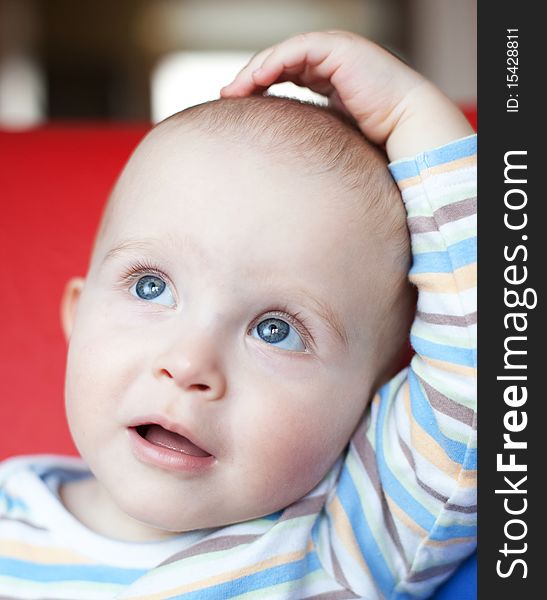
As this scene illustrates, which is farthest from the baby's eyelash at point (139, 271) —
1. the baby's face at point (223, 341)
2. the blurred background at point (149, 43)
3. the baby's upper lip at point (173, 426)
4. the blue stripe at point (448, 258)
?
the blurred background at point (149, 43)

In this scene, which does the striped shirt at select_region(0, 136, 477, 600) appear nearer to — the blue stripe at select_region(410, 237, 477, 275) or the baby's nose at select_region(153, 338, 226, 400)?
the blue stripe at select_region(410, 237, 477, 275)

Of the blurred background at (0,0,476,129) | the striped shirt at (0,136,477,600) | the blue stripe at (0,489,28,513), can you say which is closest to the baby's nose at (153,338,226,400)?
the striped shirt at (0,136,477,600)

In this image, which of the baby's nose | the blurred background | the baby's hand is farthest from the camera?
the blurred background

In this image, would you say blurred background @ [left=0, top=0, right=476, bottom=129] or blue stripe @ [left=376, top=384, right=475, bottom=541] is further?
blurred background @ [left=0, top=0, right=476, bottom=129]

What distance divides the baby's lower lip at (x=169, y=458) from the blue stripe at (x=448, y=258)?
0.24 m

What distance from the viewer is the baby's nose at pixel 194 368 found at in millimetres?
691

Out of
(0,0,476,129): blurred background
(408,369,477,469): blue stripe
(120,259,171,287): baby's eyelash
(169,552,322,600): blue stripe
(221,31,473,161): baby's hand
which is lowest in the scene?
(169,552,322,600): blue stripe

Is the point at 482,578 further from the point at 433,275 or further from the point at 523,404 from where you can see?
the point at 433,275

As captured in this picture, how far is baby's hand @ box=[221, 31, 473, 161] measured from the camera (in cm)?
79

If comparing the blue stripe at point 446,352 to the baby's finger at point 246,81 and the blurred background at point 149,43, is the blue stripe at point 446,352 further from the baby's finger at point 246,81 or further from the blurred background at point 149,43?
the blurred background at point 149,43

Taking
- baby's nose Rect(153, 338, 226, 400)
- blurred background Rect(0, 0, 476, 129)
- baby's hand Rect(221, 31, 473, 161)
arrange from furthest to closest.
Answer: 1. blurred background Rect(0, 0, 476, 129)
2. baby's hand Rect(221, 31, 473, 161)
3. baby's nose Rect(153, 338, 226, 400)

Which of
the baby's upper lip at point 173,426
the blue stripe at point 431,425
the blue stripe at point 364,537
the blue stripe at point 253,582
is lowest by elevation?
the blue stripe at point 253,582

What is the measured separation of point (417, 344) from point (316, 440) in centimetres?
12

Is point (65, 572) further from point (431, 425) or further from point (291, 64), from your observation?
point (291, 64)
